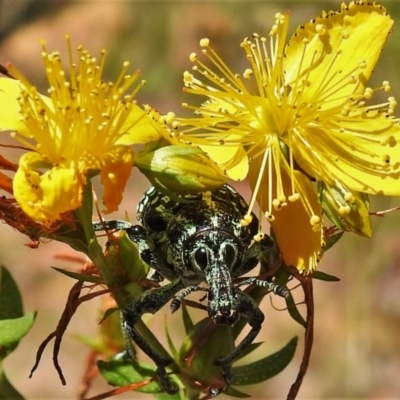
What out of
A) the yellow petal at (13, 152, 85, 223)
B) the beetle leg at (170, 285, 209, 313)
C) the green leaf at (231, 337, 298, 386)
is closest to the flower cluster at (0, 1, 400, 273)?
the yellow petal at (13, 152, 85, 223)

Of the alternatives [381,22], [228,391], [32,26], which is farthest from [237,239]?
[32,26]

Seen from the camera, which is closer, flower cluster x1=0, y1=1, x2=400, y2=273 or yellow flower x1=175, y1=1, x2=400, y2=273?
flower cluster x1=0, y1=1, x2=400, y2=273

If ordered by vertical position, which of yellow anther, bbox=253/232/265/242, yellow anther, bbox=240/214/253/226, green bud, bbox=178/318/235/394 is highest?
yellow anther, bbox=240/214/253/226

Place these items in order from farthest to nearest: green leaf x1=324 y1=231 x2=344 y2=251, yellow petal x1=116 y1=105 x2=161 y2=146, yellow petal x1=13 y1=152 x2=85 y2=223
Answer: green leaf x1=324 y1=231 x2=344 y2=251, yellow petal x1=116 y1=105 x2=161 y2=146, yellow petal x1=13 y1=152 x2=85 y2=223

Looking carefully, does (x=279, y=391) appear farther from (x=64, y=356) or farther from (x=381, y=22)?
(x=381, y=22)

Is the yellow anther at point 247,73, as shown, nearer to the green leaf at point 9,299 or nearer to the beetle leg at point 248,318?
the beetle leg at point 248,318

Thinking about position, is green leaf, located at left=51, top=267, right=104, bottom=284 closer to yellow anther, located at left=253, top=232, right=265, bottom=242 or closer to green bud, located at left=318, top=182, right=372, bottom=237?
yellow anther, located at left=253, top=232, right=265, bottom=242

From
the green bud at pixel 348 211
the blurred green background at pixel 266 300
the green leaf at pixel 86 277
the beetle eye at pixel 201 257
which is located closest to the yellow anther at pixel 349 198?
the green bud at pixel 348 211
